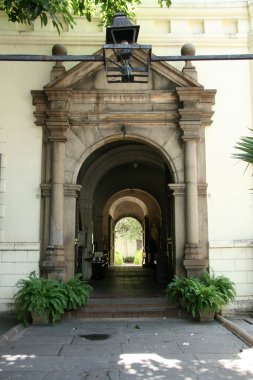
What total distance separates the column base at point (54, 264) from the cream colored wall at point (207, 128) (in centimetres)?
32

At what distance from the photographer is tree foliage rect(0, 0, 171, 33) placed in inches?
268

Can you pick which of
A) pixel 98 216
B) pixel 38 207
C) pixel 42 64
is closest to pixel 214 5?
pixel 42 64

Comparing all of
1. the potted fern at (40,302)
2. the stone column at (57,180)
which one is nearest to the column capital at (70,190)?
the stone column at (57,180)

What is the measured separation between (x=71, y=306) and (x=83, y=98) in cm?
449

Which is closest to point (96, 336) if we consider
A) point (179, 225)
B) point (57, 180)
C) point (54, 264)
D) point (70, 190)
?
point (54, 264)

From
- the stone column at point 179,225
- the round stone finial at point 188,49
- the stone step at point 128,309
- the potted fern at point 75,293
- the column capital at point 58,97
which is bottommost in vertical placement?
the stone step at point 128,309

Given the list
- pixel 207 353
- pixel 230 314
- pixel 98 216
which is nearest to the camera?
pixel 207 353

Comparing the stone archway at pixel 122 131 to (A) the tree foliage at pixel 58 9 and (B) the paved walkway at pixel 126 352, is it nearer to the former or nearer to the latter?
(A) the tree foliage at pixel 58 9

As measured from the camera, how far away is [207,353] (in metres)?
6.08

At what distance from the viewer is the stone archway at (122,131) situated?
924cm

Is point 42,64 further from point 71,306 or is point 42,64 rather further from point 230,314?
point 230,314

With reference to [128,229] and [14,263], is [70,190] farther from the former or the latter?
[128,229]

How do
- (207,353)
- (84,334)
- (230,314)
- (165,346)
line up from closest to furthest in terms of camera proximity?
1. (207,353)
2. (165,346)
3. (84,334)
4. (230,314)

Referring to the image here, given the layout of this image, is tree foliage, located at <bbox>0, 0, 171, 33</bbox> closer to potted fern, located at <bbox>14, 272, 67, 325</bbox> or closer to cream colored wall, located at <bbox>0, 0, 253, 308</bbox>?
cream colored wall, located at <bbox>0, 0, 253, 308</bbox>
